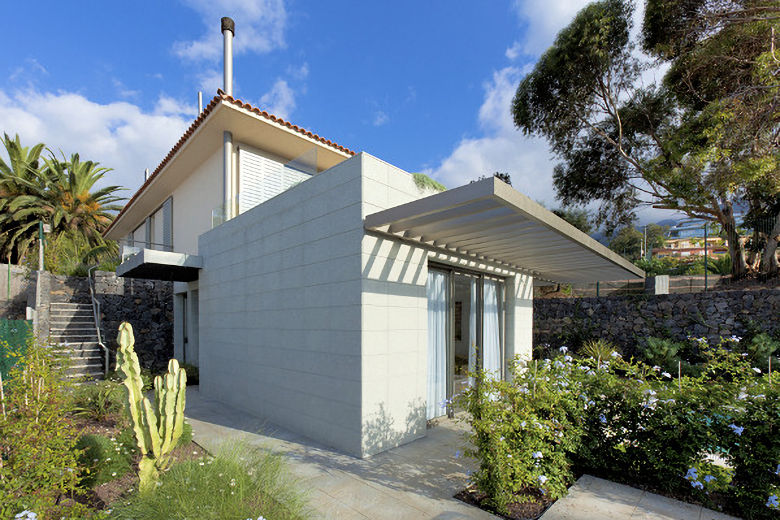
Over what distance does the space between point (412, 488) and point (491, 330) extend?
4.42 meters

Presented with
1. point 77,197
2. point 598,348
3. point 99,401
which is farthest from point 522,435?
point 77,197

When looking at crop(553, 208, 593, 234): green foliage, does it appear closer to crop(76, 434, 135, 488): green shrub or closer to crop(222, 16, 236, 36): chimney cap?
crop(222, 16, 236, 36): chimney cap

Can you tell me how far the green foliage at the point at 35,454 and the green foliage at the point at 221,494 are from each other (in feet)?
1.70

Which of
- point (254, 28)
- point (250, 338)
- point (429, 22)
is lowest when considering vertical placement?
point (250, 338)

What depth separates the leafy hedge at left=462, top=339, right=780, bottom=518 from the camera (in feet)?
11.3

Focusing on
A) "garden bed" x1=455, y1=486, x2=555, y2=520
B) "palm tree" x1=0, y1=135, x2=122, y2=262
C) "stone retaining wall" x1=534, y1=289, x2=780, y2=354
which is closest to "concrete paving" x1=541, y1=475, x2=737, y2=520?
"garden bed" x1=455, y1=486, x2=555, y2=520

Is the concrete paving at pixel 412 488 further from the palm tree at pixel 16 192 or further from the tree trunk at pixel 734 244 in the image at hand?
the palm tree at pixel 16 192

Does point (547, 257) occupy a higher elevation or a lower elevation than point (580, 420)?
higher

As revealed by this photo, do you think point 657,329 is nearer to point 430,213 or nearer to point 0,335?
point 430,213

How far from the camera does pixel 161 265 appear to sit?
8430 millimetres

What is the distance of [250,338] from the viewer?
736 cm

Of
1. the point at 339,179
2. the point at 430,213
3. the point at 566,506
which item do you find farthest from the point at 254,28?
the point at 566,506

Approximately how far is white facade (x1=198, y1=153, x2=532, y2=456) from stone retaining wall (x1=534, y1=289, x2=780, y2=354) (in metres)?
7.96

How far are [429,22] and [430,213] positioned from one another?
655 centimetres
